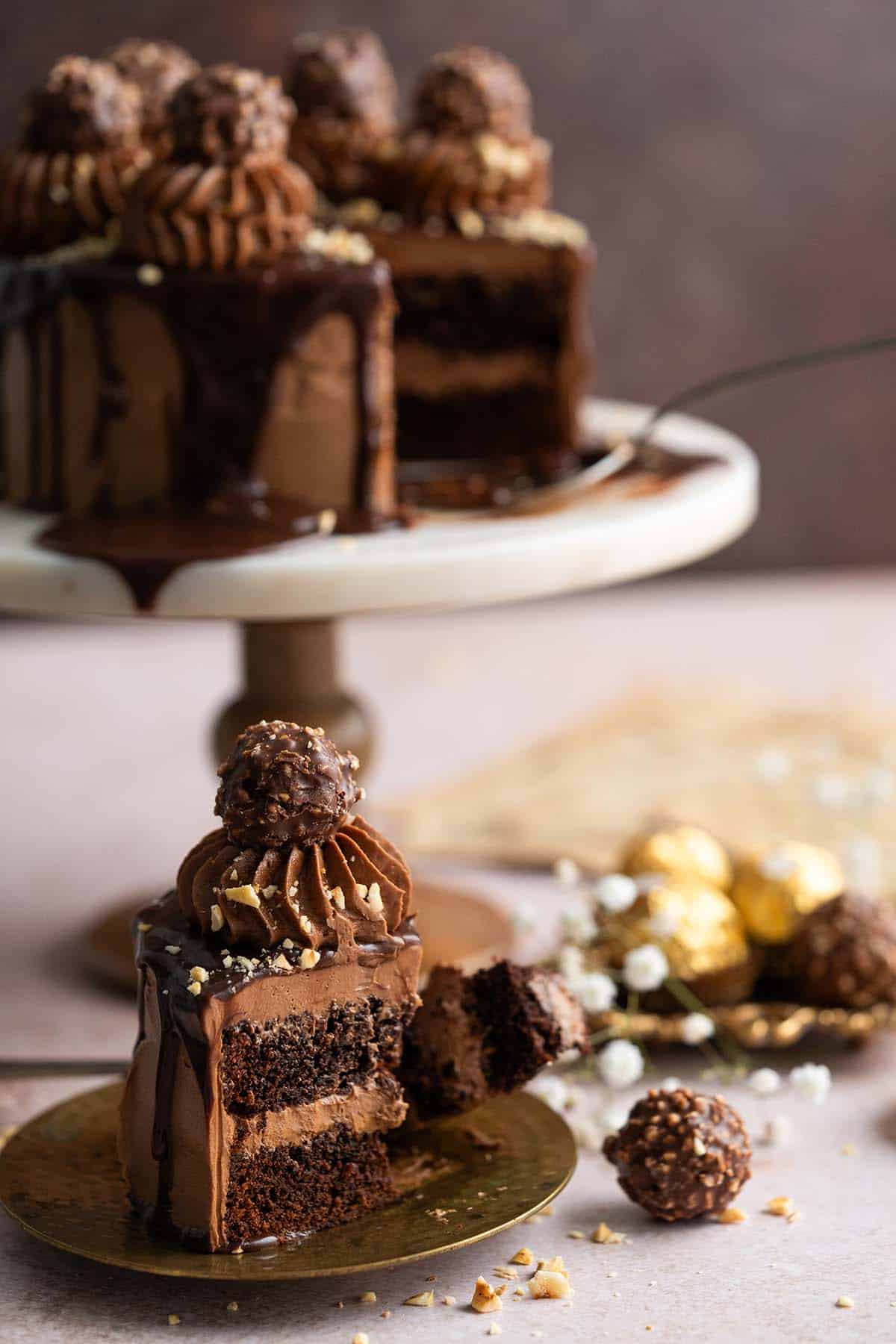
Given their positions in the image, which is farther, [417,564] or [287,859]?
[417,564]

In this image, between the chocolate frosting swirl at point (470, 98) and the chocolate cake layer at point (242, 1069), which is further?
the chocolate frosting swirl at point (470, 98)

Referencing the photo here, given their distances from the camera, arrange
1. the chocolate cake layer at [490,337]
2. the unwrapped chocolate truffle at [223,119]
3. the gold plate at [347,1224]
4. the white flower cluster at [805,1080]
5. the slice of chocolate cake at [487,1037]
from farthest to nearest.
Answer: the chocolate cake layer at [490,337]
the unwrapped chocolate truffle at [223,119]
the white flower cluster at [805,1080]
the slice of chocolate cake at [487,1037]
the gold plate at [347,1224]

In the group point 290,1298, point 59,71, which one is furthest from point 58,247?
point 290,1298

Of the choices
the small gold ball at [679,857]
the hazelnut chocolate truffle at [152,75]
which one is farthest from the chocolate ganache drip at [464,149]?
the small gold ball at [679,857]

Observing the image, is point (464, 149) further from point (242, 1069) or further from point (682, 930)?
point (242, 1069)

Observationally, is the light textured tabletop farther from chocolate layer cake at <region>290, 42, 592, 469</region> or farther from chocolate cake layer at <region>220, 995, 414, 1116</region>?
chocolate layer cake at <region>290, 42, 592, 469</region>

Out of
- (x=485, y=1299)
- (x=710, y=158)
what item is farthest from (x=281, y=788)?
(x=710, y=158)

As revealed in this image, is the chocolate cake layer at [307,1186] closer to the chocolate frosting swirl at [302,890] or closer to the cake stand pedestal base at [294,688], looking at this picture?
the chocolate frosting swirl at [302,890]
